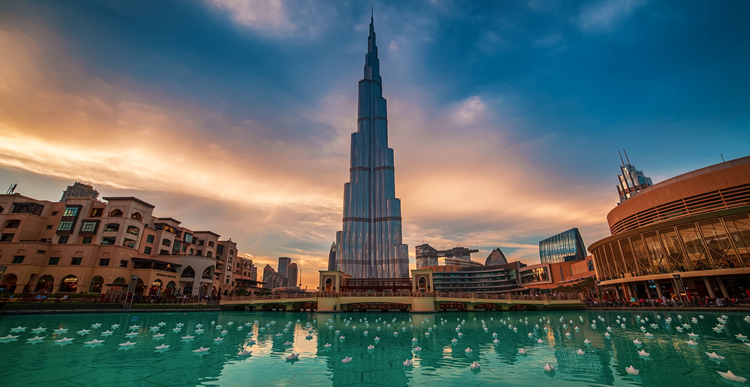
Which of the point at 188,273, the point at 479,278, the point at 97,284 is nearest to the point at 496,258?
the point at 479,278

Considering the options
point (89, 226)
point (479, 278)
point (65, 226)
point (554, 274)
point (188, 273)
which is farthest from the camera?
point (479, 278)

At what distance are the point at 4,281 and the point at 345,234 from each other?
354ft

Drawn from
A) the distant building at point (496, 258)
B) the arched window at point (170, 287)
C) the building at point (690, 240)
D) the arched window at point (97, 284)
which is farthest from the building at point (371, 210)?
the arched window at point (97, 284)

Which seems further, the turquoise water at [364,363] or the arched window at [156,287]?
the arched window at [156,287]

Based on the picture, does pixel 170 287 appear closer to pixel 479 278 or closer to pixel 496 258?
pixel 479 278

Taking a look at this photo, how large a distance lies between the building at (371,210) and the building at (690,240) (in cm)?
9246

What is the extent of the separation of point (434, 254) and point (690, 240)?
131 m

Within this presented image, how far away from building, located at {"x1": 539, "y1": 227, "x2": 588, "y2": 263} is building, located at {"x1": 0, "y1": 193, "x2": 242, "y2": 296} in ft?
471

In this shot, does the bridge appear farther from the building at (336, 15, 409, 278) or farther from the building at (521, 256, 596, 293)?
the building at (336, 15, 409, 278)

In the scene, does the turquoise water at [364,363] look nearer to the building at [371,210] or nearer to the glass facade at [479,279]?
the glass facade at [479,279]

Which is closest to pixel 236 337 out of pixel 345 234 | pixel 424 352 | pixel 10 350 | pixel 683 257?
pixel 10 350

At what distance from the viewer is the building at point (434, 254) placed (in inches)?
6560

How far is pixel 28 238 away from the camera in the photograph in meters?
54.1

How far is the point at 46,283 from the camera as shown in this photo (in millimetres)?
51375
